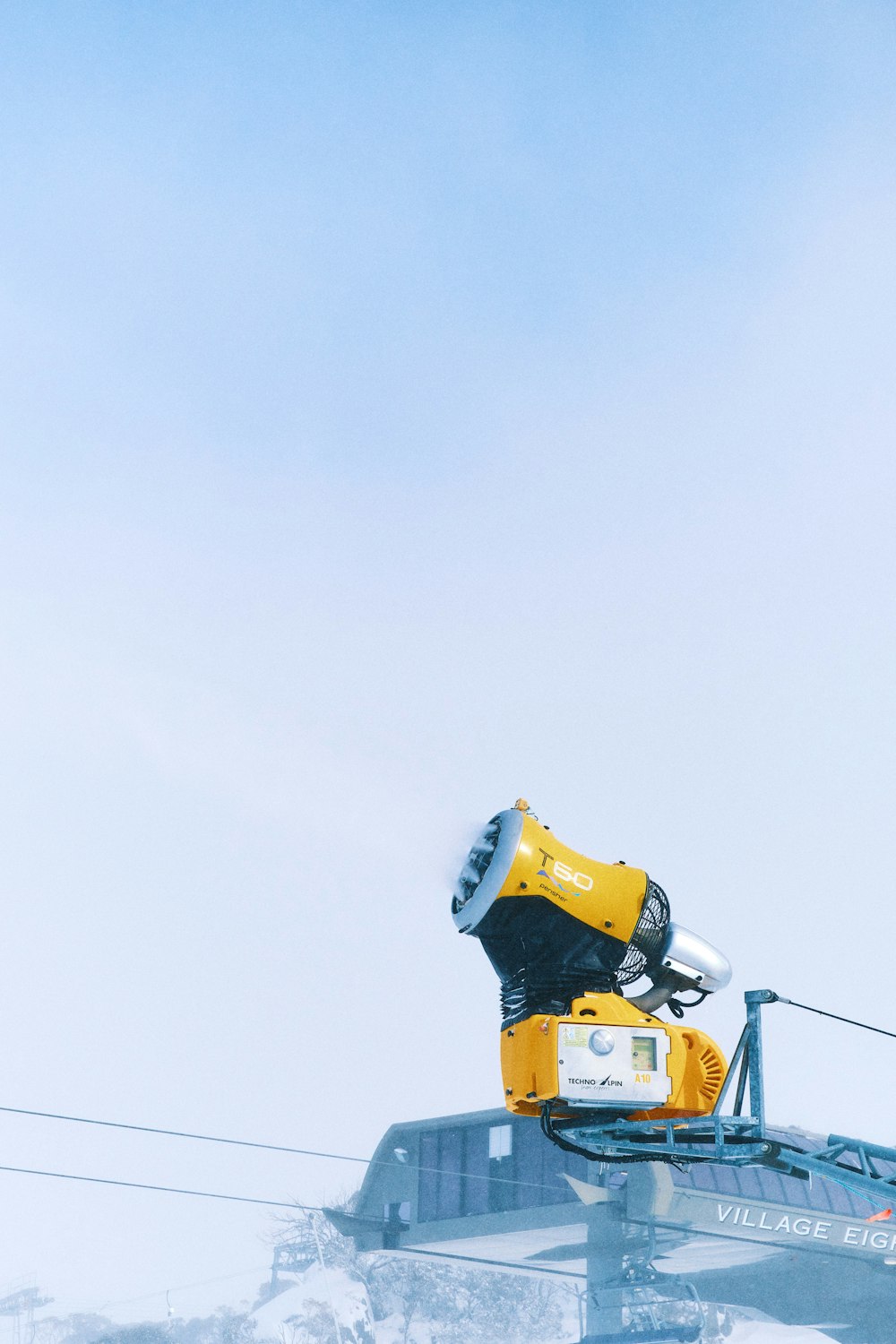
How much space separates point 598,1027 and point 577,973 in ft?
1.21

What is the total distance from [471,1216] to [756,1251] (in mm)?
6716

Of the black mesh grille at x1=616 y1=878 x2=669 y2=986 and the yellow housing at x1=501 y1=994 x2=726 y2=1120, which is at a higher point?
the black mesh grille at x1=616 y1=878 x2=669 y2=986

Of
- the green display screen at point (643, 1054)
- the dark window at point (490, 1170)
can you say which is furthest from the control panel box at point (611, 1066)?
the dark window at point (490, 1170)

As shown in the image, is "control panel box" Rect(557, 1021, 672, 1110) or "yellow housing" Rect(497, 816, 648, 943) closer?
"control panel box" Rect(557, 1021, 672, 1110)

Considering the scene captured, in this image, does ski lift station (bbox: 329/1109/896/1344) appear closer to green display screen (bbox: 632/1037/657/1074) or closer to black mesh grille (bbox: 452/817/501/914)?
green display screen (bbox: 632/1037/657/1074)

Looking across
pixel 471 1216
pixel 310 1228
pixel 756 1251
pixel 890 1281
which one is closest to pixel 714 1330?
pixel 756 1251

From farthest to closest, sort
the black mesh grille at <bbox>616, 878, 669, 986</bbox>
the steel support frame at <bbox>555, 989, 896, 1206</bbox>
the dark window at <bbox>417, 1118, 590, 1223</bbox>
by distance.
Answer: the dark window at <bbox>417, 1118, 590, 1223</bbox>
the black mesh grille at <bbox>616, 878, 669, 986</bbox>
the steel support frame at <bbox>555, 989, 896, 1206</bbox>

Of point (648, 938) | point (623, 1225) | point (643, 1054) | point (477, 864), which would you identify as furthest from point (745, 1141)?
point (623, 1225)

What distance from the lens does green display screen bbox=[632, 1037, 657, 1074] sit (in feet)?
23.5

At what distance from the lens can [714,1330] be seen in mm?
29344

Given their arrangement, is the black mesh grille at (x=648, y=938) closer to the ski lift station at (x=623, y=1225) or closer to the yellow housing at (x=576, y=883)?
the yellow housing at (x=576, y=883)

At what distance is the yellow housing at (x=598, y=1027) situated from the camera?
23.1ft

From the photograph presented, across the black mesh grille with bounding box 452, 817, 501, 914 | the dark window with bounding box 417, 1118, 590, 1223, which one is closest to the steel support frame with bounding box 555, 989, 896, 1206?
the black mesh grille with bounding box 452, 817, 501, 914

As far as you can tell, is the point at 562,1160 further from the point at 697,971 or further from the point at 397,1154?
the point at 697,971
